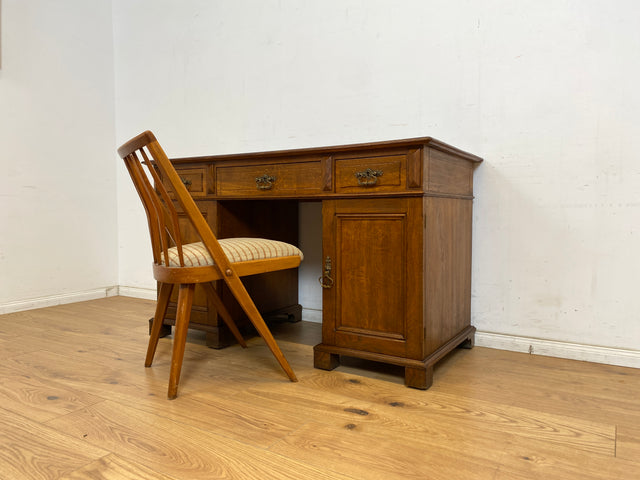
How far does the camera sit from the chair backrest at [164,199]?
1.44 metres

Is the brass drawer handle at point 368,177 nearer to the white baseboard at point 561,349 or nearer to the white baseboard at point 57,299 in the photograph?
the white baseboard at point 561,349

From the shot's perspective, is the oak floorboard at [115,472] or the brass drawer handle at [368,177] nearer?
the oak floorboard at [115,472]

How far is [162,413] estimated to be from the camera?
1385 millimetres

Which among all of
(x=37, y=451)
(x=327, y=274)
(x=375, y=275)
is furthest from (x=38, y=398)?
(x=375, y=275)

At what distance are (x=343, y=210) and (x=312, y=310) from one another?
0.97 metres

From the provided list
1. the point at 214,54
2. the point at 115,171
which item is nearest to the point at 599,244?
the point at 214,54

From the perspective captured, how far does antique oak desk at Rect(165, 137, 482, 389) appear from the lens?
1.58 metres

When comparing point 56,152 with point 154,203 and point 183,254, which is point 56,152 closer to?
point 154,203

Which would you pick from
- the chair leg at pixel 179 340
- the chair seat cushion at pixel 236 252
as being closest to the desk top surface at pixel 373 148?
the chair seat cushion at pixel 236 252

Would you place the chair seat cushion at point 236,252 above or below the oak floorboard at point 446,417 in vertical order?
above

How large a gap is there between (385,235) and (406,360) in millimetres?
427

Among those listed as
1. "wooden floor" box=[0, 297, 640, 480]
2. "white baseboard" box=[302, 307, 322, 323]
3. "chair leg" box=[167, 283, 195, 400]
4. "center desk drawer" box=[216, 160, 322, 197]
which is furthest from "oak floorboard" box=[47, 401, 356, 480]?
"white baseboard" box=[302, 307, 322, 323]

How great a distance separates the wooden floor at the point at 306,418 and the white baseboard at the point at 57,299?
865 mm

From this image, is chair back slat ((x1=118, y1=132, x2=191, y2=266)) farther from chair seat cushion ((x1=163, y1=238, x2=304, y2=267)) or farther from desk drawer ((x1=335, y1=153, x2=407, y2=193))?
desk drawer ((x1=335, y1=153, x2=407, y2=193))
